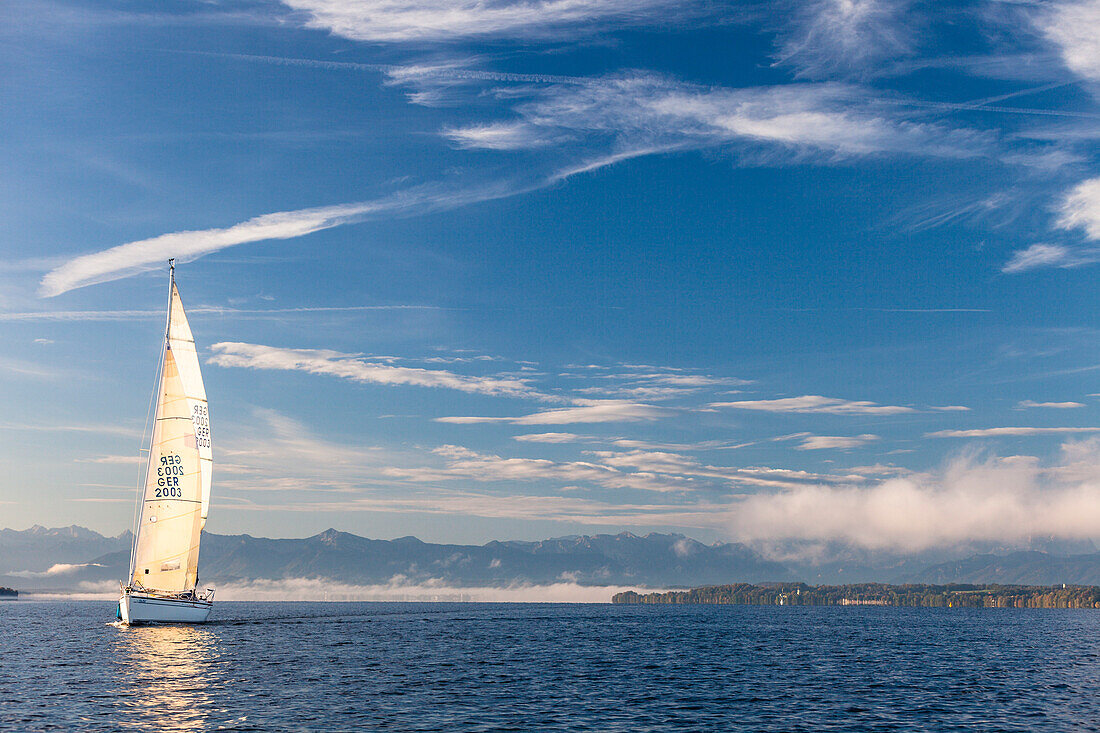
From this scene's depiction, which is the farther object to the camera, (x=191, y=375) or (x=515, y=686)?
(x=191, y=375)

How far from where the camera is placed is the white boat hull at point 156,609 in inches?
4719

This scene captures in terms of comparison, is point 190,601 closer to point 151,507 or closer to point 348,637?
point 151,507

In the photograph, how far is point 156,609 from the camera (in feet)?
404

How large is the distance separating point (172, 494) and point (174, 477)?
257 centimetres

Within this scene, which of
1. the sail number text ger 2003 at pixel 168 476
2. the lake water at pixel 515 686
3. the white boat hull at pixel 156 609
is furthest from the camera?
the sail number text ger 2003 at pixel 168 476

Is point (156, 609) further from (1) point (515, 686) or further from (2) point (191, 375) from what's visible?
(1) point (515, 686)

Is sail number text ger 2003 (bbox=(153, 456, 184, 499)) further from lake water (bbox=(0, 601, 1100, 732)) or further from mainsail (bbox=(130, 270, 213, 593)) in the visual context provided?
lake water (bbox=(0, 601, 1100, 732))

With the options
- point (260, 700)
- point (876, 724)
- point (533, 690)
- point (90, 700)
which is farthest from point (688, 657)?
point (90, 700)

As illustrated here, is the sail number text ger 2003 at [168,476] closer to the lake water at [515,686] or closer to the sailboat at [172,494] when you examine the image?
the sailboat at [172,494]

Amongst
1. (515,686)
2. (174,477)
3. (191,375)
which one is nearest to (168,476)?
(174,477)

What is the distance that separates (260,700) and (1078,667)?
10743 cm

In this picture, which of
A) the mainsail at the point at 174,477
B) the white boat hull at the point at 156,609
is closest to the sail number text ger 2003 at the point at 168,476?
the mainsail at the point at 174,477

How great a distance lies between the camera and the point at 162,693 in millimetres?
73250

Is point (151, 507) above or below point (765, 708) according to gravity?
above
